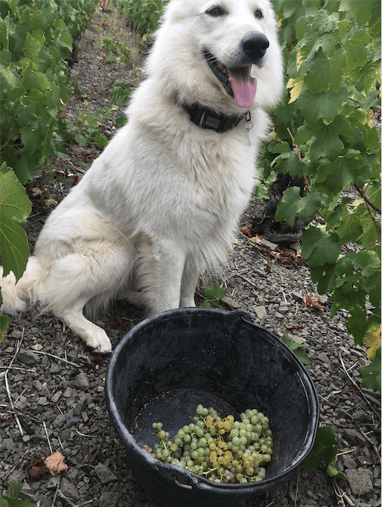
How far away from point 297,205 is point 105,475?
158cm

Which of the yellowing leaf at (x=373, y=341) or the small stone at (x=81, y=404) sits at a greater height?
the yellowing leaf at (x=373, y=341)

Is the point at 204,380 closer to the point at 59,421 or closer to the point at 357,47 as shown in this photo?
the point at 59,421

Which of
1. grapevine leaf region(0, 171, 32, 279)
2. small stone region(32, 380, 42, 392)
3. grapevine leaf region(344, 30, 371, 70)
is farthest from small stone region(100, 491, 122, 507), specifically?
grapevine leaf region(344, 30, 371, 70)

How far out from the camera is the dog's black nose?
1.71m

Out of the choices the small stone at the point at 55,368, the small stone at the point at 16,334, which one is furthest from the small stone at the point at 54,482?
the small stone at the point at 16,334

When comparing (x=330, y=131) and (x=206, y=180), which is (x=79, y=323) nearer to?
(x=206, y=180)

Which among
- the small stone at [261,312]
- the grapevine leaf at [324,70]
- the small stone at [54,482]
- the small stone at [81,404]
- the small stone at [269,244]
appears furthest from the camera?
the small stone at [269,244]

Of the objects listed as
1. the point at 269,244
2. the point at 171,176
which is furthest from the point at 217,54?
the point at 269,244

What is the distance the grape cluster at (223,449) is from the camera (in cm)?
157

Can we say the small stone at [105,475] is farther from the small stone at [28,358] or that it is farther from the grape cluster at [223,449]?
the small stone at [28,358]

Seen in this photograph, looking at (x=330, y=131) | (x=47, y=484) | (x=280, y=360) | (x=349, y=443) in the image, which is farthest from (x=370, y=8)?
(x=47, y=484)

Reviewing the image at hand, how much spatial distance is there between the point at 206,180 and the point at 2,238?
115cm

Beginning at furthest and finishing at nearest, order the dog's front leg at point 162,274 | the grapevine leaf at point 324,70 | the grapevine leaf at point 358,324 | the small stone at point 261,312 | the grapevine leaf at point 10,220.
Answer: the small stone at point 261,312 < the dog's front leg at point 162,274 < the grapevine leaf at point 358,324 < the grapevine leaf at point 324,70 < the grapevine leaf at point 10,220

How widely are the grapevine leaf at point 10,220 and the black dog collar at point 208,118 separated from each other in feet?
3.74
